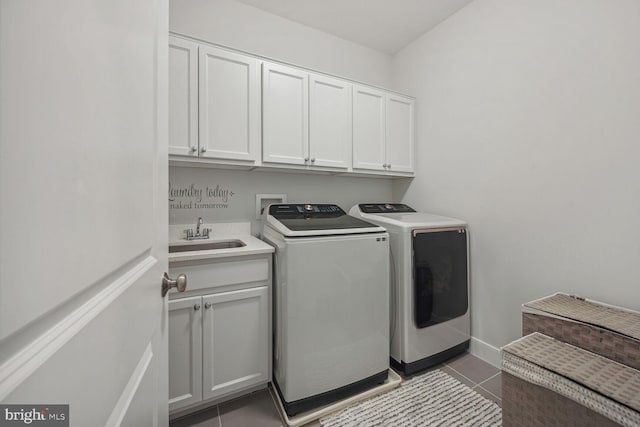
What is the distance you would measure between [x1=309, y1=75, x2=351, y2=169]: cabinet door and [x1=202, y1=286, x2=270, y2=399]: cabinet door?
3.85ft

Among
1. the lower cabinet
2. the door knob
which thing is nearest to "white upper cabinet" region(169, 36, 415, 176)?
the lower cabinet

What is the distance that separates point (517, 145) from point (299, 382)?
7.10ft

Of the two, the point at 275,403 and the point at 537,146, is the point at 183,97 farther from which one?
the point at 537,146


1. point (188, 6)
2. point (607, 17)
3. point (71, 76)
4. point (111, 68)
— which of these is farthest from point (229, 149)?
point (607, 17)

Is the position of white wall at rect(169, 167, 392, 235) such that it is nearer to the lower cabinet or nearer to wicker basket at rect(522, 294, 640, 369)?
the lower cabinet

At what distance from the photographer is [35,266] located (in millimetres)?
257

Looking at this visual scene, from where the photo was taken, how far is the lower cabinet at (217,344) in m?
1.41

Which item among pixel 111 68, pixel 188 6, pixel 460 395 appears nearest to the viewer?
pixel 111 68

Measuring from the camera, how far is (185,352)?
4.67 ft

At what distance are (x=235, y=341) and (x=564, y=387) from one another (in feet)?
5.20

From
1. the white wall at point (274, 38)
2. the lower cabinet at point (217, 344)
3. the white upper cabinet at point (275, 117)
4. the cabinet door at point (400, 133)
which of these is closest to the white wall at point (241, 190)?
the white upper cabinet at point (275, 117)

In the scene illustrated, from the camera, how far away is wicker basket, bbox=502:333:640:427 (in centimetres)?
94

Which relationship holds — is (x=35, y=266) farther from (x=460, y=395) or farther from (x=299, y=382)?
(x=460, y=395)

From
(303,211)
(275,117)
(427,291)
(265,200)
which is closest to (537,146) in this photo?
(427,291)
